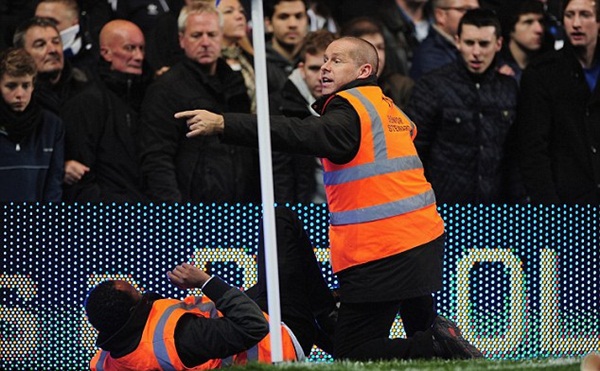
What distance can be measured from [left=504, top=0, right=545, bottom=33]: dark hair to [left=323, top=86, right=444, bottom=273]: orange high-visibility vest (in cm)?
467

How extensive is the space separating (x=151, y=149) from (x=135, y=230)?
3.60ft

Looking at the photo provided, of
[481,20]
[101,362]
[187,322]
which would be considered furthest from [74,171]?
[481,20]

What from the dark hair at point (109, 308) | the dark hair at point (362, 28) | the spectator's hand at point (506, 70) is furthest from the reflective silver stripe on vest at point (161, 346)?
the spectator's hand at point (506, 70)

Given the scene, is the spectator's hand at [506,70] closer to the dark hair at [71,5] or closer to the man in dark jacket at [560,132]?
the man in dark jacket at [560,132]

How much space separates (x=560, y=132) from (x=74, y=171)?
3890 millimetres

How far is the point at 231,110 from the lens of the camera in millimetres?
10836

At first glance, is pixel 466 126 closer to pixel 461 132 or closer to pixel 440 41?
pixel 461 132

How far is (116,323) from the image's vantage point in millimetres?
7777

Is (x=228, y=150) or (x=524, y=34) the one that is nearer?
(x=228, y=150)

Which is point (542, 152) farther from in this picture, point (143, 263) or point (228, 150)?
point (143, 263)

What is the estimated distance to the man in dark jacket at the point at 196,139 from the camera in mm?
10406

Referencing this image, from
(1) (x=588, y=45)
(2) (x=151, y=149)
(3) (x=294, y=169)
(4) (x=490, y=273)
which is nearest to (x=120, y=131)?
(2) (x=151, y=149)

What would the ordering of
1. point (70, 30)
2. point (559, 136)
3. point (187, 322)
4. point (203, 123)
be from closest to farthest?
point (203, 123)
point (187, 322)
point (559, 136)
point (70, 30)

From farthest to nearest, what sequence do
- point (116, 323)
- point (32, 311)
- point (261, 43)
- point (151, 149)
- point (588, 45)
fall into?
point (588, 45) < point (151, 149) < point (32, 311) < point (116, 323) < point (261, 43)
